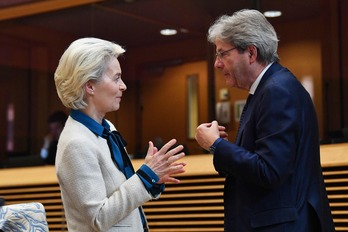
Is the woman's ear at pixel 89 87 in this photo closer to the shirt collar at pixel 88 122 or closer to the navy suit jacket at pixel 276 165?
the shirt collar at pixel 88 122

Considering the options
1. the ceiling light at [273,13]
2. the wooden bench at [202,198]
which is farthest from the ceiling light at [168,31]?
the wooden bench at [202,198]

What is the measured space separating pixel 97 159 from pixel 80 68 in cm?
36

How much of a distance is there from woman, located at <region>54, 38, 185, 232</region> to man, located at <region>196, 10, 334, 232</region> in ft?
0.85

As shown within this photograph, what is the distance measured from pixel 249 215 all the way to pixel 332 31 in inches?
131

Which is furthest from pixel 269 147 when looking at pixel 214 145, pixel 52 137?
pixel 52 137

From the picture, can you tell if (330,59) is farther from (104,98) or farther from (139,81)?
(104,98)

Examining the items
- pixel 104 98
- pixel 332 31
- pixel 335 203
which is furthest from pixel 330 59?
pixel 104 98

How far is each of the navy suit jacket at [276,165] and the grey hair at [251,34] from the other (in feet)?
0.34

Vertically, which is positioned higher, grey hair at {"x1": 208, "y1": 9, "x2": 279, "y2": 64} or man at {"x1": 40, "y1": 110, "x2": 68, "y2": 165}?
grey hair at {"x1": 208, "y1": 9, "x2": 279, "y2": 64}

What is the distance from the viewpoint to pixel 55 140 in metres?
7.64

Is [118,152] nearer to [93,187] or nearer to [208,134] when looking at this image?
[93,187]

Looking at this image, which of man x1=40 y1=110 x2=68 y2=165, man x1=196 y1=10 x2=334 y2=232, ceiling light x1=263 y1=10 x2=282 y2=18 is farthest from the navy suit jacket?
man x1=40 y1=110 x2=68 y2=165

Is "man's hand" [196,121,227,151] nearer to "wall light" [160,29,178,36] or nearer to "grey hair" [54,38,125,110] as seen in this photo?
"grey hair" [54,38,125,110]

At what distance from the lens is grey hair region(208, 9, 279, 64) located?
3.01 m
